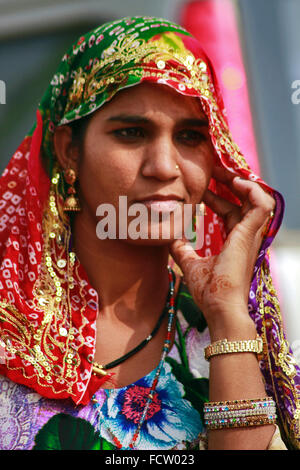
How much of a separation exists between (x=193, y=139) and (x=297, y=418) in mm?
965

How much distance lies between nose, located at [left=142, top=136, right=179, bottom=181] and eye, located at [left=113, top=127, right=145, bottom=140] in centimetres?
5

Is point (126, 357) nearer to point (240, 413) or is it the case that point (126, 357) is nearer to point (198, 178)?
point (240, 413)

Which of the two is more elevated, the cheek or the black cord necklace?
the cheek

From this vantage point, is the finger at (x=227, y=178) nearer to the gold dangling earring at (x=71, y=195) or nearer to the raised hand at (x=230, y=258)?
the raised hand at (x=230, y=258)

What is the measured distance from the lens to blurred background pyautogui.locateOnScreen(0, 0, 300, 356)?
5102 mm

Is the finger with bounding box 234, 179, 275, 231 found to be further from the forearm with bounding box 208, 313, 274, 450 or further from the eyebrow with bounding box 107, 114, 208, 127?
the forearm with bounding box 208, 313, 274, 450

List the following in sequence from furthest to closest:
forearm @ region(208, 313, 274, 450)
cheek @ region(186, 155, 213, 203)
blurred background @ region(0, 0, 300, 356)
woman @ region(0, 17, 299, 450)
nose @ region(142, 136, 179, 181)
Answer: blurred background @ region(0, 0, 300, 356) → cheek @ region(186, 155, 213, 203) → nose @ region(142, 136, 179, 181) → woman @ region(0, 17, 299, 450) → forearm @ region(208, 313, 274, 450)

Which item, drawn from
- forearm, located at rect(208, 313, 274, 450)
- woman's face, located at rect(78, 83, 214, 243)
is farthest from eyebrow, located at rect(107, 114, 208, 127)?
forearm, located at rect(208, 313, 274, 450)

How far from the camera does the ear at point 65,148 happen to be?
2.25 m

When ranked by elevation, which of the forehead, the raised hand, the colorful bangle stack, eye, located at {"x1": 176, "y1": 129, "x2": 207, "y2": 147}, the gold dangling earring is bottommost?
the colorful bangle stack

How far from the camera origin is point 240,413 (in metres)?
1.82

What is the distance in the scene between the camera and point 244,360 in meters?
1.90

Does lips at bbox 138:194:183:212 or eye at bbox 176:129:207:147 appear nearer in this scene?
lips at bbox 138:194:183:212
